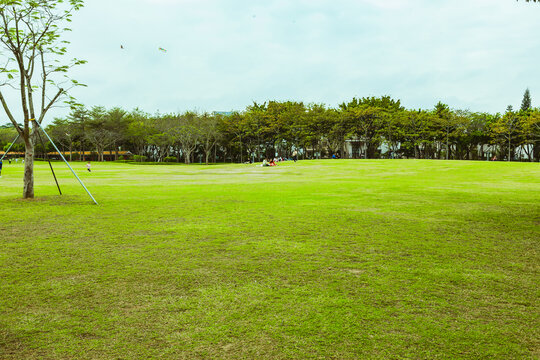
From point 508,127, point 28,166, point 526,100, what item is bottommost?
point 28,166

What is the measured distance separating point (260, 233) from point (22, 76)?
38.1 feet

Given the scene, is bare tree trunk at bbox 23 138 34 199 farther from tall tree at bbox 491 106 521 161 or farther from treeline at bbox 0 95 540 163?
tall tree at bbox 491 106 521 161

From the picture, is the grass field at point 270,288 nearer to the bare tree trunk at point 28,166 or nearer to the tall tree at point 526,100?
the bare tree trunk at point 28,166

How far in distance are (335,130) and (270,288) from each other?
73988mm

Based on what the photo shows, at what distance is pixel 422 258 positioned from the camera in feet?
21.7

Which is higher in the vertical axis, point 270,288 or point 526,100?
point 526,100

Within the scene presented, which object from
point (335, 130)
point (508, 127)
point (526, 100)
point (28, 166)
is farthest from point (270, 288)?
point (526, 100)

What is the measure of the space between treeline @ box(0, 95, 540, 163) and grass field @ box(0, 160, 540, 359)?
6737 cm

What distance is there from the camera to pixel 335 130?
77.0 meters

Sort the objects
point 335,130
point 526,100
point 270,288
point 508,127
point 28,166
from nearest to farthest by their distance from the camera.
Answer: point 270,288 → point 28,166 → point 508,127 → point 335,130 → point 526,100

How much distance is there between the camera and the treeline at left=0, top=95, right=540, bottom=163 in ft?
240

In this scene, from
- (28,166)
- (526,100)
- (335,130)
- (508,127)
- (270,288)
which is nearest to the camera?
(270,288)

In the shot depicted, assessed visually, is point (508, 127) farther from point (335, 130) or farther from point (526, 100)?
point (526, 100)

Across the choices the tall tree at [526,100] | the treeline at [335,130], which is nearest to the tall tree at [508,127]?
the treeline at [335,130]
